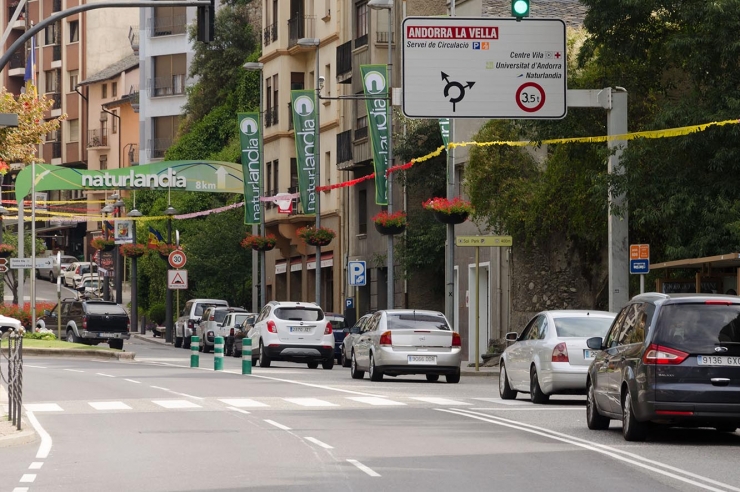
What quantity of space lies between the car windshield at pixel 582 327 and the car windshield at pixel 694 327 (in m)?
7.41

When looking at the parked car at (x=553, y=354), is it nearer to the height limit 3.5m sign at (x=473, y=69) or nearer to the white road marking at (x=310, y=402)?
the white road marking at (x=310, y=402)

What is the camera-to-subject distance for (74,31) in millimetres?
124500

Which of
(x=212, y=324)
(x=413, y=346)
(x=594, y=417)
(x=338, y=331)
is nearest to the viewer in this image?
(x=594, y=417)

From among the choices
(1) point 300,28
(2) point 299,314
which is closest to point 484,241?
(2) point 299,314

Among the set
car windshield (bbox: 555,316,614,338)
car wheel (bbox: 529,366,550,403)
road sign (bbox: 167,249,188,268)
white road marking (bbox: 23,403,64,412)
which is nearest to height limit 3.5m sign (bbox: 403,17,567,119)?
car windshield (bbox: 555,316,614,338)

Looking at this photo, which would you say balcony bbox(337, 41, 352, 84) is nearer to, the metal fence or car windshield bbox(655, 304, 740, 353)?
the metal fence

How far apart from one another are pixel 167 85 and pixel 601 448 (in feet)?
295

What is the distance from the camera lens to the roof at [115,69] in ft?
376

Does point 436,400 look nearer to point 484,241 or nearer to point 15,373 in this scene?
point 15,373

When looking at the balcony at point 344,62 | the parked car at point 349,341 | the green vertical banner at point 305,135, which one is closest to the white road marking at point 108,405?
the parked car at point 349,341

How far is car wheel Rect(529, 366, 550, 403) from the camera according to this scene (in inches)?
984

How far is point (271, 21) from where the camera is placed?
230 ft

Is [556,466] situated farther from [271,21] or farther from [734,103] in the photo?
[271,21]

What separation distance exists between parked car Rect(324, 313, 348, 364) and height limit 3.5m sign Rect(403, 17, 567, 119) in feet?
62.8
